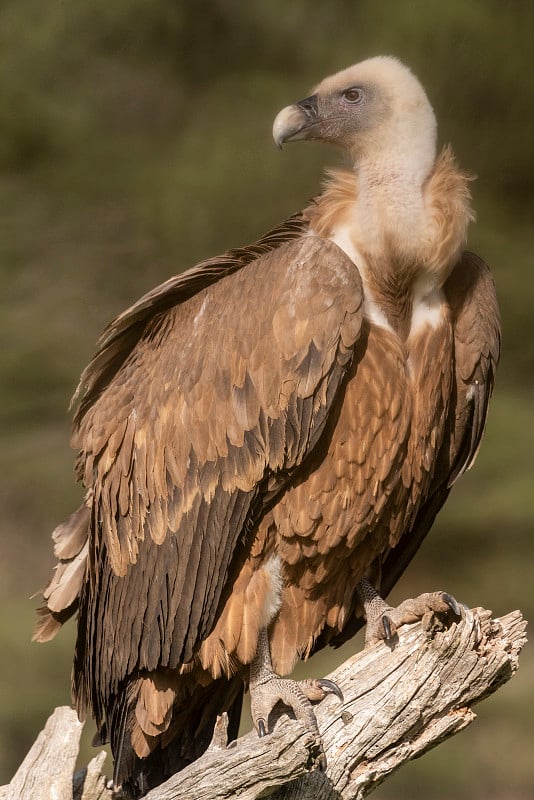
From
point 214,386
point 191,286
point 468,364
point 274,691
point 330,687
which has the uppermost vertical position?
point 191,286

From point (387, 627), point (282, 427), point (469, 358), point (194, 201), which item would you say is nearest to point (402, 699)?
point (387, 627)

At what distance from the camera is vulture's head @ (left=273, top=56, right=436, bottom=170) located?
154 inches

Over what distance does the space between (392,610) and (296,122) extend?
5.18 feet

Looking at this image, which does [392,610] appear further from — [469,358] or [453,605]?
[469,358]

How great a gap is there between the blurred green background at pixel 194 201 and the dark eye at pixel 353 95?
3237 millimetres

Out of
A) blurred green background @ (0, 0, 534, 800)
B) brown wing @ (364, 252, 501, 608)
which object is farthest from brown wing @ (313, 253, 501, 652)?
blurred green background @ (0, 0, 534, 800)

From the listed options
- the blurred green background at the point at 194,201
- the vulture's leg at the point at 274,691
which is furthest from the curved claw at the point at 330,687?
the blurred green background at the point at 194,201

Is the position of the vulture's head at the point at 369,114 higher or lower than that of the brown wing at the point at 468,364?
higher

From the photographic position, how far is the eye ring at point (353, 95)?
4.01m

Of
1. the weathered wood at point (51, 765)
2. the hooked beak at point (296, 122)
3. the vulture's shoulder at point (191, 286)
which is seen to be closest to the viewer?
the vulture's shoulder at point (191, 286)

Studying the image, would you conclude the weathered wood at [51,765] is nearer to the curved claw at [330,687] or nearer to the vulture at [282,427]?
the vulture at [282,427]

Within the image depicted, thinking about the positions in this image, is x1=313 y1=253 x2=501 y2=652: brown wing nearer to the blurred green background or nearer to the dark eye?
the dark eye

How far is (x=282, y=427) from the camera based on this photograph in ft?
12.5

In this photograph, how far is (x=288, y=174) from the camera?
7.52 metres
